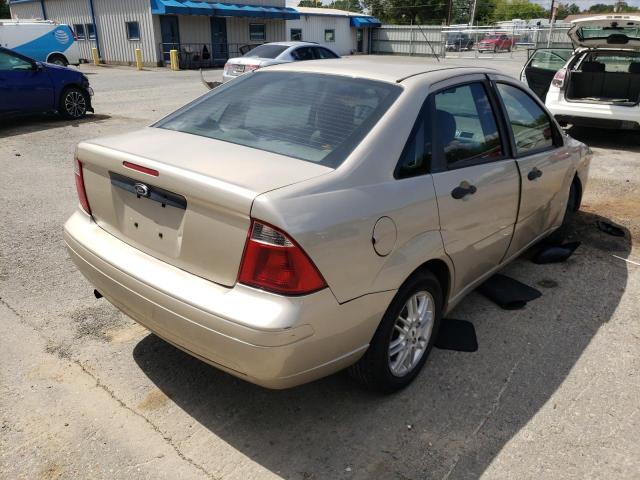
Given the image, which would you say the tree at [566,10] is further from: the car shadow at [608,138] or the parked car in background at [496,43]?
the car shadow at [608,138]

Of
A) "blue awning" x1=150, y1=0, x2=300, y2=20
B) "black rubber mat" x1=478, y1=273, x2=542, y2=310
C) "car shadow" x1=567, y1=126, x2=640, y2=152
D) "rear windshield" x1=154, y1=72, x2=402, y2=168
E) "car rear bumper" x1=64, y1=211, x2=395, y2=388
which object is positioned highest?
"blue awning" x1=150, y1=0, x2=300, y2=20

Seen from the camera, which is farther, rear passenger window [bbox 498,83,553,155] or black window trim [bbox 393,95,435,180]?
rear passenger window [bbox 498,83,553,155]

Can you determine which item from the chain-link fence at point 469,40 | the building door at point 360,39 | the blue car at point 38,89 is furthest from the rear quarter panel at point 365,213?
the building door at point 360,39

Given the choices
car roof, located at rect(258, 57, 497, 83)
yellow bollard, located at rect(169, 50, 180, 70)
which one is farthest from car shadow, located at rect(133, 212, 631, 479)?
yellow bollard, located at rect(169, 50, 180, 70)

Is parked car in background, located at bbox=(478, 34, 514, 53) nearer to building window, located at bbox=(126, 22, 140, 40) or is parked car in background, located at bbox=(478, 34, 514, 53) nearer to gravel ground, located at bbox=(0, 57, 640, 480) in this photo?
building window, located at bbox=(126, 22, 140, 40)

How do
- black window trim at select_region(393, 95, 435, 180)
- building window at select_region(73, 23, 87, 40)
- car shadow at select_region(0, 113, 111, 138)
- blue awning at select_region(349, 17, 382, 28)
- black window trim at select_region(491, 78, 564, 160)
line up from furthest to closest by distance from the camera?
1. blue awning at select_region(349, 17, 382, 28)
2. building window at select_region(73, 23, 87, 40)
3. car shadow at select_region(0, 113, 111, 138)
4. black window trim at select_region(491, 78, 564, 160)
5. black window trim at select_region(393, 95, 435, 180)

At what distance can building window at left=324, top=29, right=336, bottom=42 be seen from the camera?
135ft

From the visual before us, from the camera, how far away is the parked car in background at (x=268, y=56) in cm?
1439

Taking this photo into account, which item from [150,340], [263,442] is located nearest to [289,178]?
[263,442]

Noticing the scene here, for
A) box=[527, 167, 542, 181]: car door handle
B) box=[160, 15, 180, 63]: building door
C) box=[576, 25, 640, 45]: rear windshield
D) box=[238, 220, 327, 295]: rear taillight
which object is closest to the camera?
box=[238, 220, 327, 295]: rear taillight

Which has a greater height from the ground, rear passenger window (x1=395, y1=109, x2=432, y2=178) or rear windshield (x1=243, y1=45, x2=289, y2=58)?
rear passenger window (x1=395, y1=109, x2=432, y2=178)

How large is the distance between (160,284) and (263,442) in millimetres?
908

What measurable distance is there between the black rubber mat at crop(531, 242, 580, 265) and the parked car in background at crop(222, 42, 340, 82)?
34.6ft

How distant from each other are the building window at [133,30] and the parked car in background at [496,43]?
22052 mm
